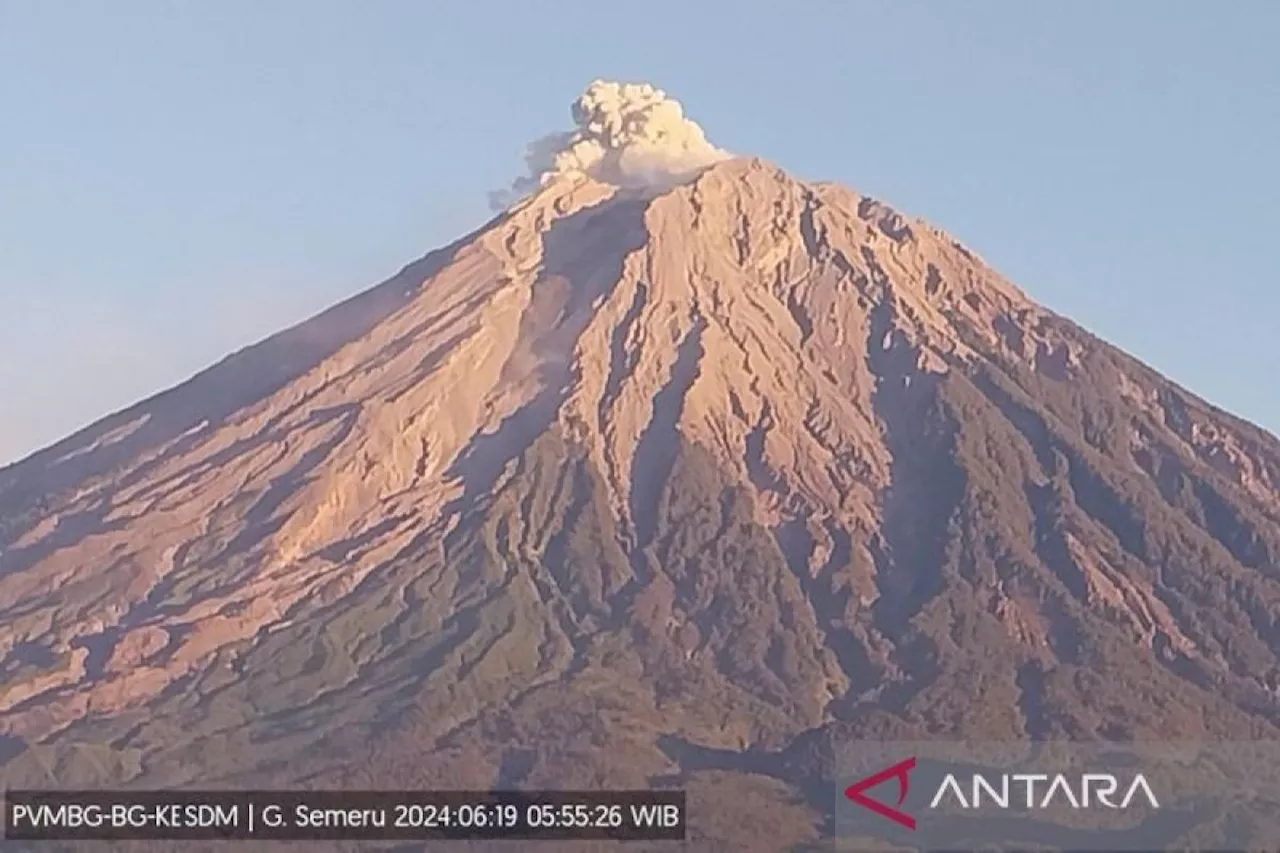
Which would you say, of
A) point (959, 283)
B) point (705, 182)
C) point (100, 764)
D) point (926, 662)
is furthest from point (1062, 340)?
point (100, 764)

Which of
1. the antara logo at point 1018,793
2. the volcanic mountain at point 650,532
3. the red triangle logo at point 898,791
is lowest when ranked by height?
the red triangle logo at point 898,791

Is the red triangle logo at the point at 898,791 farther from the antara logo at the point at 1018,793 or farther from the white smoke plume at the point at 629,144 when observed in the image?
the white smoke plume at the point at 629,144

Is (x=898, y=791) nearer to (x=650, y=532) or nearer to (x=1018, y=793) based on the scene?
(x=1018, y=793)

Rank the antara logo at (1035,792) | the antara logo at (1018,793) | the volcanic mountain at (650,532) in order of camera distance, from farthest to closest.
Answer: the volcanic mountain at (650,532), the antara logo at (1035,792), the antara logo at (1018,793)

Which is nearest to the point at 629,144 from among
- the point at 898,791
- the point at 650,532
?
the point at 650,532

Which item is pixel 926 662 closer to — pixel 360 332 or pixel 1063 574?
pixel 1063 574

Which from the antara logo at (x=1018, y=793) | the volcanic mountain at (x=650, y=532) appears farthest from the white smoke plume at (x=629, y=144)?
the antara logo at (x=1018, y=793)

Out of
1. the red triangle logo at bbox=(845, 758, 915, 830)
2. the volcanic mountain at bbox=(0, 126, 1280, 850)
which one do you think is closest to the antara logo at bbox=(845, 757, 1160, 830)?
the red triangle logo at bbox=(845, 758, 915, 830)
